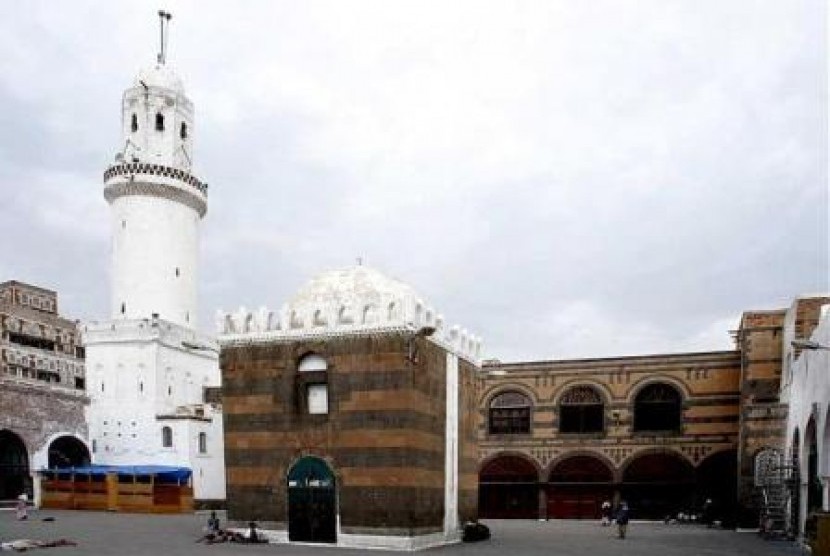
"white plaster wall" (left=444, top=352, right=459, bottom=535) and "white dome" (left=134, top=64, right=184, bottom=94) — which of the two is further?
"white dome" (left=134, top=64, right=184, bottom=94)

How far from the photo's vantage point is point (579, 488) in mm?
38750

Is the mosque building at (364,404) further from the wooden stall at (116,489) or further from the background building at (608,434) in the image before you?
the wooden stall at (116,489)

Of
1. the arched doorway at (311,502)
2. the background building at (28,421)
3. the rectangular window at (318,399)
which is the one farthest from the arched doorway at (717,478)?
the background building at (28,421)

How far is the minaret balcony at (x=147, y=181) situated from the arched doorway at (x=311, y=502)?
29.0 meters

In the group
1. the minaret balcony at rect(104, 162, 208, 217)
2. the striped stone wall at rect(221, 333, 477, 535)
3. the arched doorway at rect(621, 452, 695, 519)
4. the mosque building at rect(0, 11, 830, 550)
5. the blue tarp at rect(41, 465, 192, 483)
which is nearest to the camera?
the striped stone wall at rect(221, 333, 477, 535)

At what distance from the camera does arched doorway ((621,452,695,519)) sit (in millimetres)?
37125

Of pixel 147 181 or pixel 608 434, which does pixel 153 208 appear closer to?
pixel 147 181

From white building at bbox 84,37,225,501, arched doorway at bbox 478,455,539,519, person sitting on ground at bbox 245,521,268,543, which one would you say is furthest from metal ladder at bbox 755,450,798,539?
white building at bbox 84,37,225,501

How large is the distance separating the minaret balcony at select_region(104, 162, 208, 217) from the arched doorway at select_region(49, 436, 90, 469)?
14.4 metres

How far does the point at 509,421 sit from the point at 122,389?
72.3ft

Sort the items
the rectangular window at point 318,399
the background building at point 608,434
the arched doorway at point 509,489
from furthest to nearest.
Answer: the arched doorway at point 509,489, the background building at point 608,434, the rectangular window at point 318,399

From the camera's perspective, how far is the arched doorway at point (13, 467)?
4062 centimetres

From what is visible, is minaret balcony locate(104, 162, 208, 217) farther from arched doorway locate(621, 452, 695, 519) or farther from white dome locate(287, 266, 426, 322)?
arched doorway locate(621, 452, 695, 519)

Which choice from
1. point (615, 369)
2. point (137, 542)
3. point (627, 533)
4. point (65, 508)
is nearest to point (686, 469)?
point (615, 369)
